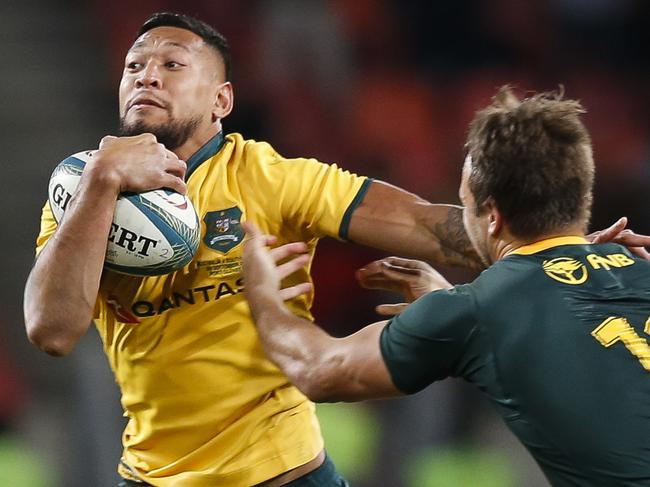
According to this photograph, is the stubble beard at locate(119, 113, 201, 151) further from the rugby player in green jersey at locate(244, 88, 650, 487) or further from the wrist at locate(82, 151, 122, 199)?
the rugby player in green jersey at locate(244, 88, 650, 487)

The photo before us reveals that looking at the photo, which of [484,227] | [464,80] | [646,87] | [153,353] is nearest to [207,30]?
[153,353]

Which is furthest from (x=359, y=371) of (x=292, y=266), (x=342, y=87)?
(x=342, y=87)

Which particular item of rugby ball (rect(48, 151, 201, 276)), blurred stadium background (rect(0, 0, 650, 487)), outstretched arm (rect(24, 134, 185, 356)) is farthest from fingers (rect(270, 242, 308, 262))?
blurred stadium background (rect(0, 0, 650, 487))

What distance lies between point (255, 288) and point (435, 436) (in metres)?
2.99

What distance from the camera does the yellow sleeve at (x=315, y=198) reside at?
3.45m

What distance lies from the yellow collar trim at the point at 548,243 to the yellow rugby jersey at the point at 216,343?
0.88 meters

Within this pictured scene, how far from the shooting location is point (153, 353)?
3.39 meters

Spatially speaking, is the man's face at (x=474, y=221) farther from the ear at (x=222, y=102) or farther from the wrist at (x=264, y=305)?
the ear at (x=222, y=102)

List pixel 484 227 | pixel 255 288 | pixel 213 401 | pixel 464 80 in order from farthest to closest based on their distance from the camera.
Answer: pixel 464 80
pixel 213 401
pixel 255 288
pixel 484 227

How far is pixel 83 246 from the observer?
3049 mm

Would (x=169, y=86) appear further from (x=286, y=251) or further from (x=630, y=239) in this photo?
(x=630, y=239)

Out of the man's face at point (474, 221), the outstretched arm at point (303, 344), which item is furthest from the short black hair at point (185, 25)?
the man's face at point (474, 221)

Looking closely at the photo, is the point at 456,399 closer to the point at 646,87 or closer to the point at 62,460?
the point at 62,460

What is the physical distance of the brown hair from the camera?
8.86 feet
